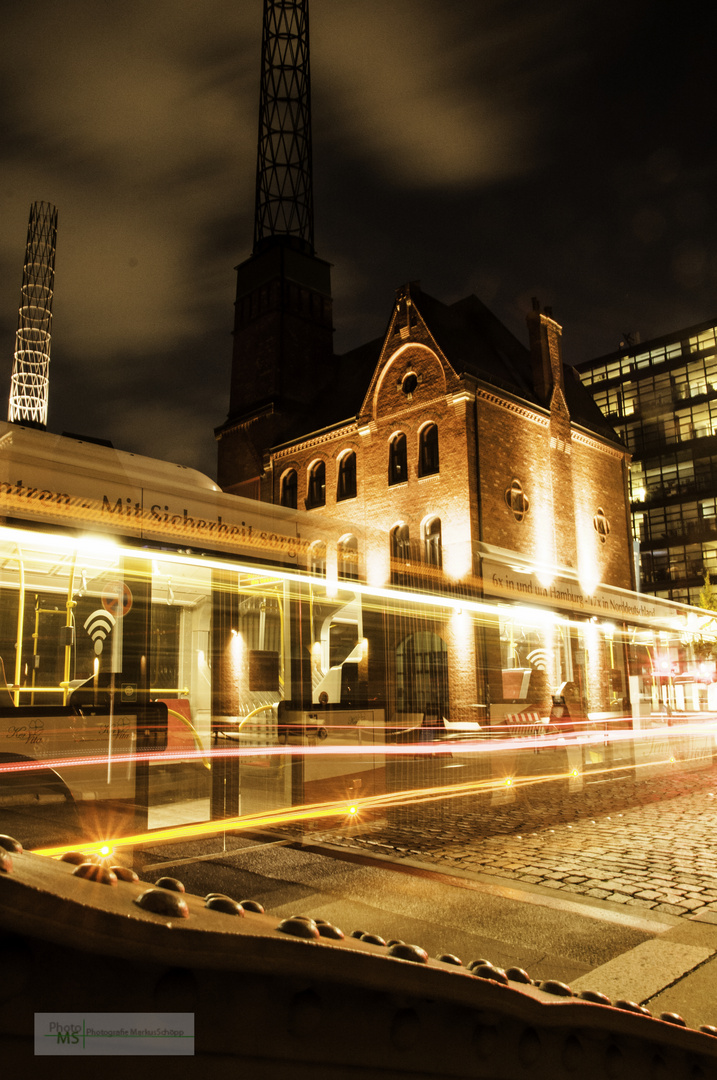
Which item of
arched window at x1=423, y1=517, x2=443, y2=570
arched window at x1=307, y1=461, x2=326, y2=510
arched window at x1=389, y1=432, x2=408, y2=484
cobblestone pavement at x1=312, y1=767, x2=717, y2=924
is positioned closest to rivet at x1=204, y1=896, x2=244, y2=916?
cobblestone pavement at x1=312, y1=767, x2=717, y2=924

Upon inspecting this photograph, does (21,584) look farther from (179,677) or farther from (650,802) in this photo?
A: (650,802)

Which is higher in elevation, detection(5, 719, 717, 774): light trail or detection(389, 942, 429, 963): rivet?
detection(389, 942, 429, 963): rivet

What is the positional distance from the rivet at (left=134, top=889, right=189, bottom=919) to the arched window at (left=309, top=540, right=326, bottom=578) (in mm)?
9128

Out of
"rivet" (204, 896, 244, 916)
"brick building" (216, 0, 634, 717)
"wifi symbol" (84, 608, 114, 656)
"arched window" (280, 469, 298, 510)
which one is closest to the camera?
"rivet" (204, 896, 244, 916)

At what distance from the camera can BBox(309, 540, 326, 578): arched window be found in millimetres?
9982

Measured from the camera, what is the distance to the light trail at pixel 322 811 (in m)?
7.07

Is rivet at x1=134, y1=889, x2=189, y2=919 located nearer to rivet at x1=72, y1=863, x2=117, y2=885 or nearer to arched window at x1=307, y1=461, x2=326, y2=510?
rivet at x1=72, y1=863, x2=117, y2=885

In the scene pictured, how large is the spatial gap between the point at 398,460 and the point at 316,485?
4917 millimetres

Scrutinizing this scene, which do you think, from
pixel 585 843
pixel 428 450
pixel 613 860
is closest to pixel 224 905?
pixel 613 860

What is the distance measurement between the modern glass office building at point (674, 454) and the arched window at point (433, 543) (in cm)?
4072

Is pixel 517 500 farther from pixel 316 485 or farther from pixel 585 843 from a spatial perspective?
pixel 585 843

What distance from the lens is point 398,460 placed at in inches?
1161

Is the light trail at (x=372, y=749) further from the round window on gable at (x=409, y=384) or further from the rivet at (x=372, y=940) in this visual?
the round window on gable at (x=409, y=384)

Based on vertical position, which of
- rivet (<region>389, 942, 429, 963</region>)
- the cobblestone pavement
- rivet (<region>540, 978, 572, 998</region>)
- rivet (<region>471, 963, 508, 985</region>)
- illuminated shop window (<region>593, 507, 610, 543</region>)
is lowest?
the cobblestone pavement
